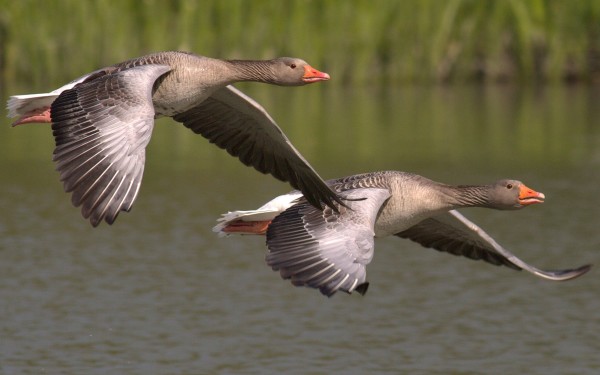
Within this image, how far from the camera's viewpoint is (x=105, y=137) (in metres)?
11.0

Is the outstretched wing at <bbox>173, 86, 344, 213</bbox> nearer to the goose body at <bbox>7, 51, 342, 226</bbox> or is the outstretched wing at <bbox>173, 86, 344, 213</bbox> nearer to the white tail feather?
the goose body at <bbox>7, 51, 342, 226</bbox>

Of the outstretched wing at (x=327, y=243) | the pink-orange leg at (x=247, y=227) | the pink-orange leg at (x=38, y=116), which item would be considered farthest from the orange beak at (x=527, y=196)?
the pink-orange leg at (x=38, y=116)

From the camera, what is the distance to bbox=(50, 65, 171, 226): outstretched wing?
10461 mm

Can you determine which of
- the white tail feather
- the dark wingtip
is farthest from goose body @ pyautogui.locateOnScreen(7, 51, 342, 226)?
the dark wingtip

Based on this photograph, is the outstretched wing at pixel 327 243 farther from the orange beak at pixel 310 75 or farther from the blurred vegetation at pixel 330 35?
the blurred vegetation at pixel 330 35

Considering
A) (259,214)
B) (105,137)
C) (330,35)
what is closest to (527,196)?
(259,214)

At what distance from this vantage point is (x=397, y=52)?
33.8m

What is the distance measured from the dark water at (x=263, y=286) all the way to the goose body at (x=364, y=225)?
3.92ft

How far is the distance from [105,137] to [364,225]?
7.48ft

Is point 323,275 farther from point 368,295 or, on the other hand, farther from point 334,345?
point 368,295

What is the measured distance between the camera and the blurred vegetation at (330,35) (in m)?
31.1

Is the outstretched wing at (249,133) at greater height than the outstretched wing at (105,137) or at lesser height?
lesser

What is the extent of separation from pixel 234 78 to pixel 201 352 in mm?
3125

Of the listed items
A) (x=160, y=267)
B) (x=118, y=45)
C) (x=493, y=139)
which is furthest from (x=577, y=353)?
(x=118, y=45)
